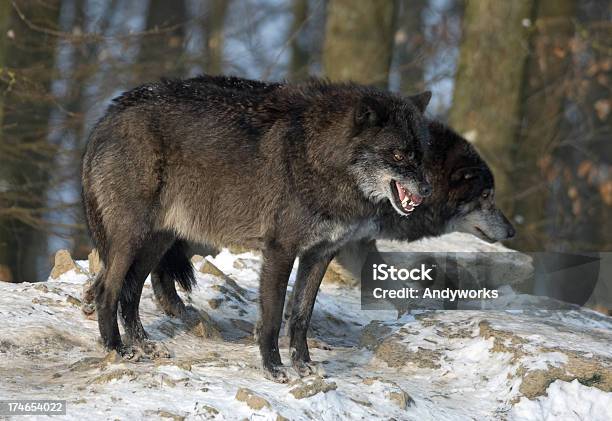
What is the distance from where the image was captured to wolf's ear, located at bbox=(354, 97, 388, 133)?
20.2 ft

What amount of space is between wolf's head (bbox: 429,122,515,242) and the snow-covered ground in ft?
2.58

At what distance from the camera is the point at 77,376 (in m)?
5.58

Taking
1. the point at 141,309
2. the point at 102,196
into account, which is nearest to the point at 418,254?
the point at 141,309

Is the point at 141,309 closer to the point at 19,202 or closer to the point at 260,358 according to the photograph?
the point at 260,358

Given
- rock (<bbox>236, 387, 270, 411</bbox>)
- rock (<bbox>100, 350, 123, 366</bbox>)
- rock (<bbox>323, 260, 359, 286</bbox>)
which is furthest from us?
rock (<bbox>323, 260, 359, 286</bbox>)

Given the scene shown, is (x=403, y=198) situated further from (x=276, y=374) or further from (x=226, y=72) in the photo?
(x=226, y=72)

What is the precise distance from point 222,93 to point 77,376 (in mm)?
2224

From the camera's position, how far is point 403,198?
246 inches

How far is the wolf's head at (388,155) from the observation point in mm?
6160

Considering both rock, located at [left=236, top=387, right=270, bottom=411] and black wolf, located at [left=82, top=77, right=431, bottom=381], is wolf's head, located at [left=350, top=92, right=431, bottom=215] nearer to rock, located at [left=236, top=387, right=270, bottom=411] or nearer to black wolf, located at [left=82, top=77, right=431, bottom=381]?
black wolf, located at [left=82, top=77, right=431, bottom=381]

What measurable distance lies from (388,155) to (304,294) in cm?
113

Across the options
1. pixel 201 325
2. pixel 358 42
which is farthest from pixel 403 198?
pixel 358 42

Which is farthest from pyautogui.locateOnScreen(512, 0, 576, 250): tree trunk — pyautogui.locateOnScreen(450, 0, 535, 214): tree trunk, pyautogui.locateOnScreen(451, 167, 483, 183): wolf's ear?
pyautogui.locateOnScreen(451, 167, 483, 183): wolf's ear

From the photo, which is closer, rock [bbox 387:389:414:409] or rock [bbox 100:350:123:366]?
rock [bbox 387:389:414:409]
